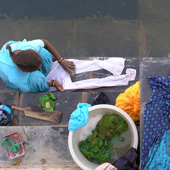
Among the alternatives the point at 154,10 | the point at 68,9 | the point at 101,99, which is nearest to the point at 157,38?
the point at 154,10

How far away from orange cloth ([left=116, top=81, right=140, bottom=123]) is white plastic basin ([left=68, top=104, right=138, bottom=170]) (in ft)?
0.36

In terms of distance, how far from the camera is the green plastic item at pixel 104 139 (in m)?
2.02

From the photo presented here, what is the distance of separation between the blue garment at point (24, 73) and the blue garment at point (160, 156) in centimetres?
139

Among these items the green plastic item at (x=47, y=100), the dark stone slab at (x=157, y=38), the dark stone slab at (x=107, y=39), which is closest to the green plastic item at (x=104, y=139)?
the green plastic item at (x=47, y=100)

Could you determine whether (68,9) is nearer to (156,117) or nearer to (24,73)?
(24,73)

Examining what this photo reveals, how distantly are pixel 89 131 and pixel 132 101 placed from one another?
0.52 metres

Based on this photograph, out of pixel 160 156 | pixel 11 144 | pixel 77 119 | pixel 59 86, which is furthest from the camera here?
pixel 59 86

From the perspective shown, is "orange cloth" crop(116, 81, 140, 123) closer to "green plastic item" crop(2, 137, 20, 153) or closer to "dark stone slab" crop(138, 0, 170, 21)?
"green plastic item" crop(2, 137, 20, 153)

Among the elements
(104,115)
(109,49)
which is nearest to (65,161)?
(104,115)

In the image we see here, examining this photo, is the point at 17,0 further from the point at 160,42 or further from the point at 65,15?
the point at 160,42

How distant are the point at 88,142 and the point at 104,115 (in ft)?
0.97

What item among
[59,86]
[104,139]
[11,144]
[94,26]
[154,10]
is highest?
[154,10]

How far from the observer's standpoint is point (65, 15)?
3.72 metres

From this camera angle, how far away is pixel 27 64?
2029 millimetres
